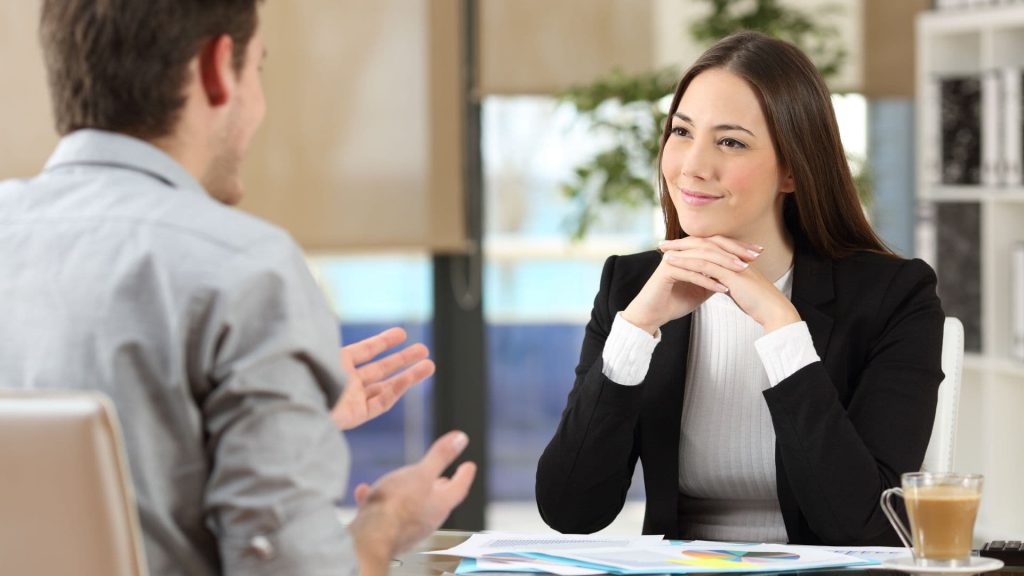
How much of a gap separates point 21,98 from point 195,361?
327 centimetres

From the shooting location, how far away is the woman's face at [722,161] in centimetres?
206

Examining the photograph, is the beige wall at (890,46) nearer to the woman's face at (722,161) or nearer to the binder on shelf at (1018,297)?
the binder on shelf at (1018,297)

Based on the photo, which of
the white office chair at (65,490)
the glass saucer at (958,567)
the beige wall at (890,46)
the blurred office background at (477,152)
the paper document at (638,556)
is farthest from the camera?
the beige wall at (890,46)

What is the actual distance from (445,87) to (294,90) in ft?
1.55

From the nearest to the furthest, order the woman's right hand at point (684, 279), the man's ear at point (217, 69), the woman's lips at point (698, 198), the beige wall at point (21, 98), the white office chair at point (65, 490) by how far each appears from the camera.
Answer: the white office chair at point (65, 490)
the man's ear at point (217, 69)
the woman's right hand at point (684, 279)
the woman's lips at point (698, 198)
the beige wall at point (21, 98)

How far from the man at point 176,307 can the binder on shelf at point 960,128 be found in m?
3.06

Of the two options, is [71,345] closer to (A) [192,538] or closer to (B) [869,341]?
(A) [192,538]

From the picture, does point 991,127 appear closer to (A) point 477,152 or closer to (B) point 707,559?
(A) point 477,152

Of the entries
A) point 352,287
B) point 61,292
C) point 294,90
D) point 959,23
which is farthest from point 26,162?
point 61,292

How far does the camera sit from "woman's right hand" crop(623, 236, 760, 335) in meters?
1.97

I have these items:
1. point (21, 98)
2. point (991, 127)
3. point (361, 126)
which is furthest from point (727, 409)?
point (21, 98)

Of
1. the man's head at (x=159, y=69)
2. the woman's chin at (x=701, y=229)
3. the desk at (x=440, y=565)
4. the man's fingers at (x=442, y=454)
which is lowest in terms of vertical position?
the desk at (x=440, y=565)

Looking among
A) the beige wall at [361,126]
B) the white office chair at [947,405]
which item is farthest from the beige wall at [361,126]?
the white office chair at [947,405]

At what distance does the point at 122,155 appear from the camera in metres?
1.13
